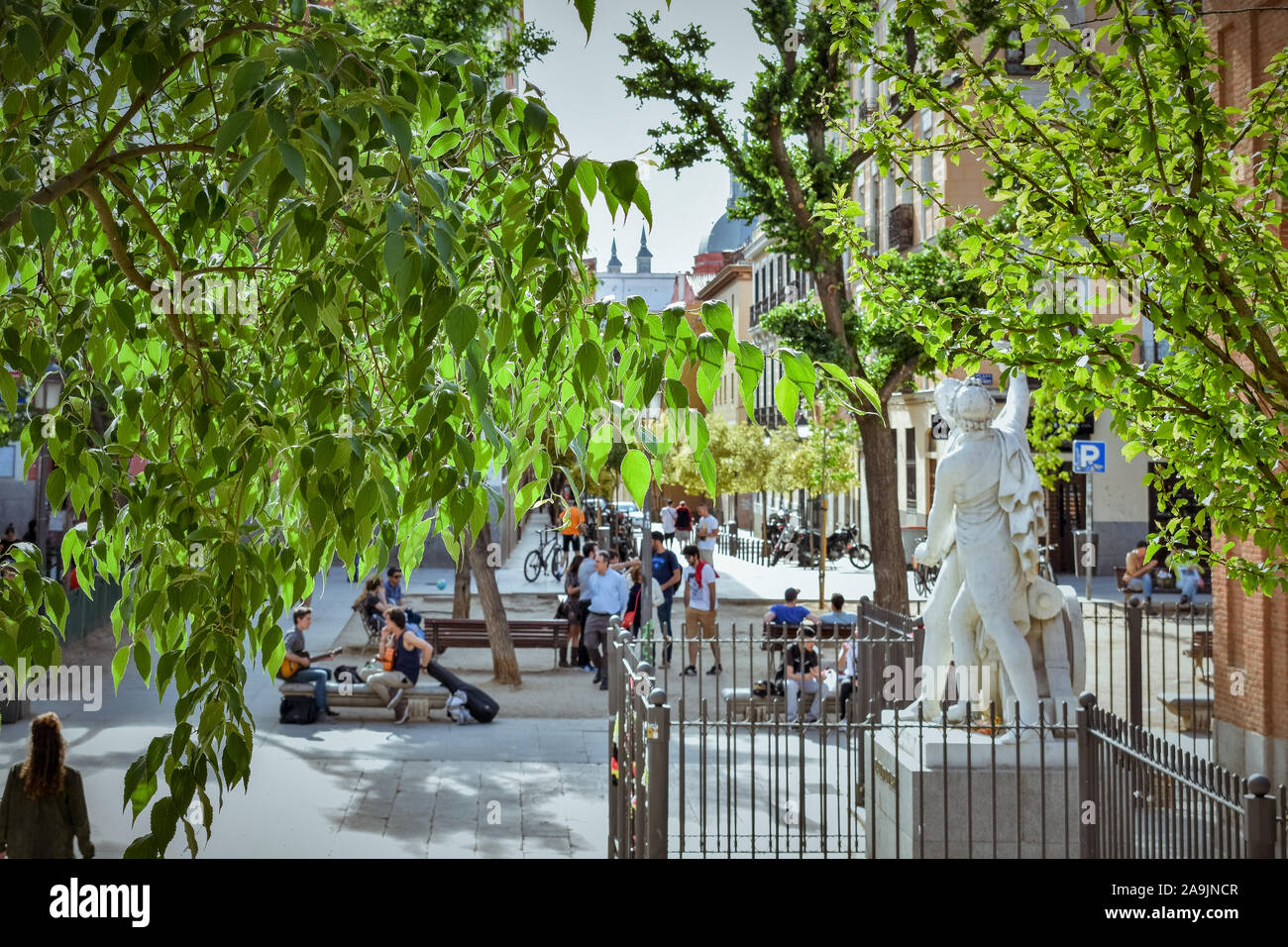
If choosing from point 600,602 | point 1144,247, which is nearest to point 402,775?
point 600,602

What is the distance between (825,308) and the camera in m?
18.4

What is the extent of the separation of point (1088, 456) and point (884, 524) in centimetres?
980

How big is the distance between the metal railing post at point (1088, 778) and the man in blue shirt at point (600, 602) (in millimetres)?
10936

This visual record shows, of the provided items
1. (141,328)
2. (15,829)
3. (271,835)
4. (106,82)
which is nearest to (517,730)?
(271,835)

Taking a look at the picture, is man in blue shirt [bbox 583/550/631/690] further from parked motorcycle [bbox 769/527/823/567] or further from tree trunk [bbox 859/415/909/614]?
parked motorcycle [bbox 769/527/823/567]

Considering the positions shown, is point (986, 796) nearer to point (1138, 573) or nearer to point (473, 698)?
point (473, 698)

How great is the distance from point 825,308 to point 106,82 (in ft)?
53.2

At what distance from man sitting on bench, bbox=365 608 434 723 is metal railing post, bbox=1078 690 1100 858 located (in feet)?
28.9

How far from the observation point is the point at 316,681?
1395 cm

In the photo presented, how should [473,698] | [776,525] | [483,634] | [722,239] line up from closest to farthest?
[473,698], [483,634], [776,525], [722,239]

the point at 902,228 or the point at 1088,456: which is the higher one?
the point at 902,228

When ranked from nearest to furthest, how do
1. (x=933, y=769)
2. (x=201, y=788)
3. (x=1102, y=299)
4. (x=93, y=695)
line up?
1. (x=201, y=788)
2. (x=1102, y=299)
3. (x=933, y=769)
4. (x=93, y=695)

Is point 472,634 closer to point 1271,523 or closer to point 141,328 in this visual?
point 1271,523

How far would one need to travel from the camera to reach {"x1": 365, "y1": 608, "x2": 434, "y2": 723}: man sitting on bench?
14.1 m
